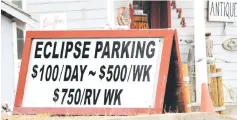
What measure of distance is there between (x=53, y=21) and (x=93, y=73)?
6.77 meters

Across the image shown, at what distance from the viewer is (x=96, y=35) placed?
6.85 metres

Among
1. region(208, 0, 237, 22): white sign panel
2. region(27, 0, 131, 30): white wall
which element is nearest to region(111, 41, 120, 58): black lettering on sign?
region(27, 0, 131, 30): white wall

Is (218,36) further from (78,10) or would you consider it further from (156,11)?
(78,10)

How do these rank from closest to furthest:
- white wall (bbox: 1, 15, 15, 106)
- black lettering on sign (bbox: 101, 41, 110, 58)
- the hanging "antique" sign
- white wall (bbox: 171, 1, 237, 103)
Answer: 1. black lettering on sign (bbox: 101, 41, 110, 58)
2. white wall (bbox: 1, 15, 15, 106)
3. white wall (bbox: 171, 1, 237, 103)
4. the hanging "antique" sign

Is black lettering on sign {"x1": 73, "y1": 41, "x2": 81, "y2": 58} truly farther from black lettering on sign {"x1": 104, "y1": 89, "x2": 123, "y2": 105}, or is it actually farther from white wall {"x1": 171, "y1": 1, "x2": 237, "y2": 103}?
white wall {"x1": 171, "y1": 1, "x2": 237, "y2": 103}

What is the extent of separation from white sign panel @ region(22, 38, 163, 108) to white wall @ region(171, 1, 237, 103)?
23.2 ft

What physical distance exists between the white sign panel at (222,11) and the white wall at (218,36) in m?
0.12

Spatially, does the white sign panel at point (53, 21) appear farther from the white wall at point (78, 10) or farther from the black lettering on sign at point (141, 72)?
the black lettering on sign at point (141, 72)

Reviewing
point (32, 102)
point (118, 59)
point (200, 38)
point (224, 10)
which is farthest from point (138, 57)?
point (224, 10)

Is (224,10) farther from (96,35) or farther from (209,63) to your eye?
(96,35)

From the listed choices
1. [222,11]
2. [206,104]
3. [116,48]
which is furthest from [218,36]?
[116,48]

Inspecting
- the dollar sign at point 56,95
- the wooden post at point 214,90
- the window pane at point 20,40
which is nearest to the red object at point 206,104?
the wooden post at point 214,90

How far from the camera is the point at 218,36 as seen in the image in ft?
45.8

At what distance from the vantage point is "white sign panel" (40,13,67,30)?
13320 mm
